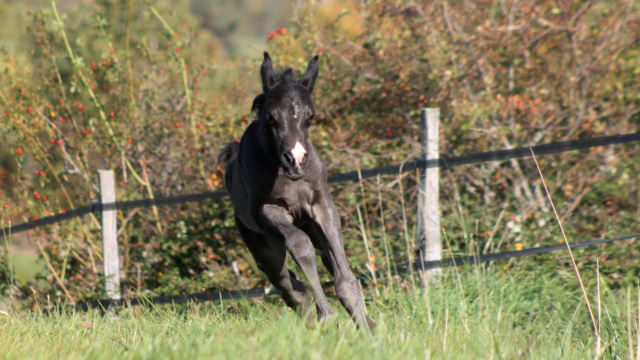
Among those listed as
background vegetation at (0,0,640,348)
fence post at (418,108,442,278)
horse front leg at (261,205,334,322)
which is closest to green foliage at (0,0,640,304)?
background vegetation at (0,0,640,348)

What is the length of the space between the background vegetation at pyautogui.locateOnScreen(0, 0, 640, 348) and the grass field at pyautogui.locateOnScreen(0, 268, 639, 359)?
1.56 m

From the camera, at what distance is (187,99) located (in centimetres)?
736

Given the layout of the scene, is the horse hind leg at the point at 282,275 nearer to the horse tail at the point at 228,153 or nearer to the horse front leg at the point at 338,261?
the horse front leg at the point at 338,261

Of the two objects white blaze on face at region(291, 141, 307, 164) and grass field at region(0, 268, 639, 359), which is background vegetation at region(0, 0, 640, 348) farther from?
white blaze on face at region(291, 141, 307, 164)

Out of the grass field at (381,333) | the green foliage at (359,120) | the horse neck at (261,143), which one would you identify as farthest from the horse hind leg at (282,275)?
the green foliage at (359,120)

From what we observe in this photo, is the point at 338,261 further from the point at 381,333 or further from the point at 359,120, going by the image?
the point at 359,120

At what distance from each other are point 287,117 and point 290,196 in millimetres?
459

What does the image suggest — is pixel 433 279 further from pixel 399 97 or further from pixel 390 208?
pixel 399 97

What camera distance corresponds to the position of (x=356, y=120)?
287 inches

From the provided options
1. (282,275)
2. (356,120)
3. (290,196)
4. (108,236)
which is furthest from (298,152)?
(356,120)

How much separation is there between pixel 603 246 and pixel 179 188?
4441 millimetres

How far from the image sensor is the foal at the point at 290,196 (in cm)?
305

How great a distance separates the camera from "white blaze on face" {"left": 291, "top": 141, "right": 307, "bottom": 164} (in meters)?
2.94

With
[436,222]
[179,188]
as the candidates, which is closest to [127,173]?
[179,188]
